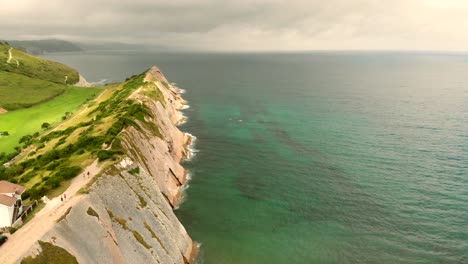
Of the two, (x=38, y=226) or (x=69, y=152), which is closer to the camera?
(x=38, y=226)

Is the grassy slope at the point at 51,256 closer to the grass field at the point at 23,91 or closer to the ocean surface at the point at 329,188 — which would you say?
the ocean surface at the point at 329,188

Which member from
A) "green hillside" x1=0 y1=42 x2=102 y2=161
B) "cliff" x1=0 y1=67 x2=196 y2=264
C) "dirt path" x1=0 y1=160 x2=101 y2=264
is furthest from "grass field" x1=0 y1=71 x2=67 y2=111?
"dirt path" x1=0 y1=160 x2=101 y2=264

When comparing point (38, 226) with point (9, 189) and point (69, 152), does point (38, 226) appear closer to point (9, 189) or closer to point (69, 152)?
point (9, 189)

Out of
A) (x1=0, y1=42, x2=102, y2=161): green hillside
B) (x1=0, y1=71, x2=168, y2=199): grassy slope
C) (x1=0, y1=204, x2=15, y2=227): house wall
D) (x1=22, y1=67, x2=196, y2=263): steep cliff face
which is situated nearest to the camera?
(x1=22, y1=67, x2=196, y2=263): steep cliff face

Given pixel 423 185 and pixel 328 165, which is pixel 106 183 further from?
pixel 423 185

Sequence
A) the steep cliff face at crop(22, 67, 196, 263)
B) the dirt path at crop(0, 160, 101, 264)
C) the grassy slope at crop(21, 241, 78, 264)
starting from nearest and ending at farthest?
the grassy slope at crop(21, 241, 78, 264)
the dirt path at crop(0, 160, 101, 264)
the steep cliff face at crop(22, 67, 196, 263)

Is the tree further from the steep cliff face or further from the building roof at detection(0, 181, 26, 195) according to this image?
the building roof at detection(0, 181, 26, 195)

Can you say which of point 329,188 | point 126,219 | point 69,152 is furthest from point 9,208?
point 329,188
